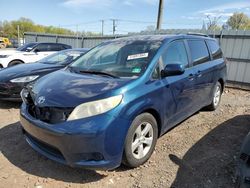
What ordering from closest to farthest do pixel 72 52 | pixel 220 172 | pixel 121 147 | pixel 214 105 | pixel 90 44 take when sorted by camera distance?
1. pixel 121 147
2. pixel 220 172
3. pixel 214 105
4. pixel 72 52
5. pixel 90 44

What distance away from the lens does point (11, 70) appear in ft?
19.0

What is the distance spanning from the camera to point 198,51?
15.3 ft

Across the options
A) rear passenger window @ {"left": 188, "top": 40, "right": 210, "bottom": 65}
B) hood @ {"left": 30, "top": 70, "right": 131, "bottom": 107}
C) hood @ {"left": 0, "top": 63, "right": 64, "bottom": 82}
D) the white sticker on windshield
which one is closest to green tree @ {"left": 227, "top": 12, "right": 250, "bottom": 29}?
rear passenger window @ {"left": 188, "top": 40, "right": 210, "bottom": 65}

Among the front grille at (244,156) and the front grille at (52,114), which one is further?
the front grille at (52,114)

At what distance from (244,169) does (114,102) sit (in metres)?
1.43

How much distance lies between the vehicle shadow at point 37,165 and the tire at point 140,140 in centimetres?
44

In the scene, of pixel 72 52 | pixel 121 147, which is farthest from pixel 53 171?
pixel 72 52

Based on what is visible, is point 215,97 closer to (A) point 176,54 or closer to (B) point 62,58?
(A) point 176,54

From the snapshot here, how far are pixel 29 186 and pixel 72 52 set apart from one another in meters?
4.81

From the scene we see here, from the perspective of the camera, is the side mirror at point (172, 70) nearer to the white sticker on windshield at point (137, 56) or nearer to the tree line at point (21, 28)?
the white sticker on windshield at point (137, 56)

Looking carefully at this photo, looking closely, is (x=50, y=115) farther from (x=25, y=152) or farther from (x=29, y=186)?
(x=25, y=152)

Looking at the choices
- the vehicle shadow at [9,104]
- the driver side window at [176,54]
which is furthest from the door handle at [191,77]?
the vehicle shadow at [9,104]

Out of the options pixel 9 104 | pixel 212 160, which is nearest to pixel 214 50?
pixel 212 160

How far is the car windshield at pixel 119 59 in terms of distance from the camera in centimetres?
344
